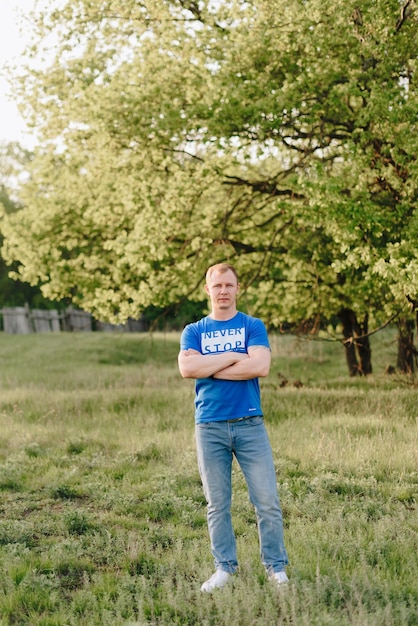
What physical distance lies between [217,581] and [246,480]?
0.68 metres

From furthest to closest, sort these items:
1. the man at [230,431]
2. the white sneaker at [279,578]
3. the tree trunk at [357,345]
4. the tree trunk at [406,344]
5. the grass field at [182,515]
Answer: the tree trunk at [357,345] < the tree trunk at [406,344] < the man at [230,431] < the white sneaker at [279,578] < the grass field at [182,515]

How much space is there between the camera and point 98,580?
5207 millimetres

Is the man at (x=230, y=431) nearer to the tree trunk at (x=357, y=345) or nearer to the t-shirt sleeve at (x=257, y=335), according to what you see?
the t-shirt sleeve at (x=257, y=335)

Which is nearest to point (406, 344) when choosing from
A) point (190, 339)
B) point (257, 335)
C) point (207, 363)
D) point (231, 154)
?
point (231, 154)

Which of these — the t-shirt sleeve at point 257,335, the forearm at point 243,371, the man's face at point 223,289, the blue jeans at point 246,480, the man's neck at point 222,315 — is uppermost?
the man's face at point 223,289

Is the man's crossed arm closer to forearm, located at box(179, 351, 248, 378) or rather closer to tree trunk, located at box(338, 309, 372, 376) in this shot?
forearm, located at box(179, 351, 248, 378)

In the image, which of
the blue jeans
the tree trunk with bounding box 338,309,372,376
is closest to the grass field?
the blue jeans

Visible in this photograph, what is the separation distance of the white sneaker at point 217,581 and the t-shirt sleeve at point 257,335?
5.04ft

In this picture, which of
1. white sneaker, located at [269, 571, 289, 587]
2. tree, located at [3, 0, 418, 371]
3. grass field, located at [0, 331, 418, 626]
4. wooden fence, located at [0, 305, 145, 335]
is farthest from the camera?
wooden fence, located at [0, 305, 145, 335]

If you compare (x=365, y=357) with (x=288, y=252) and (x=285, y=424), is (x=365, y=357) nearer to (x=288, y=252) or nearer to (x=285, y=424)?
(x=288, y=252)

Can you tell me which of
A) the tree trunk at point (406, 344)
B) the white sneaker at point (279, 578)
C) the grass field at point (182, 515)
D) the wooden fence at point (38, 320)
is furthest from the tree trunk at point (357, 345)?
the wooden fence at point (38, 320)

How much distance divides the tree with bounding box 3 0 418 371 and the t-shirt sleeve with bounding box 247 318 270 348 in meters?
5.85

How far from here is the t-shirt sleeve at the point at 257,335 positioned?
5.07 meters

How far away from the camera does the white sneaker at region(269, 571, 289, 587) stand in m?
4.76
